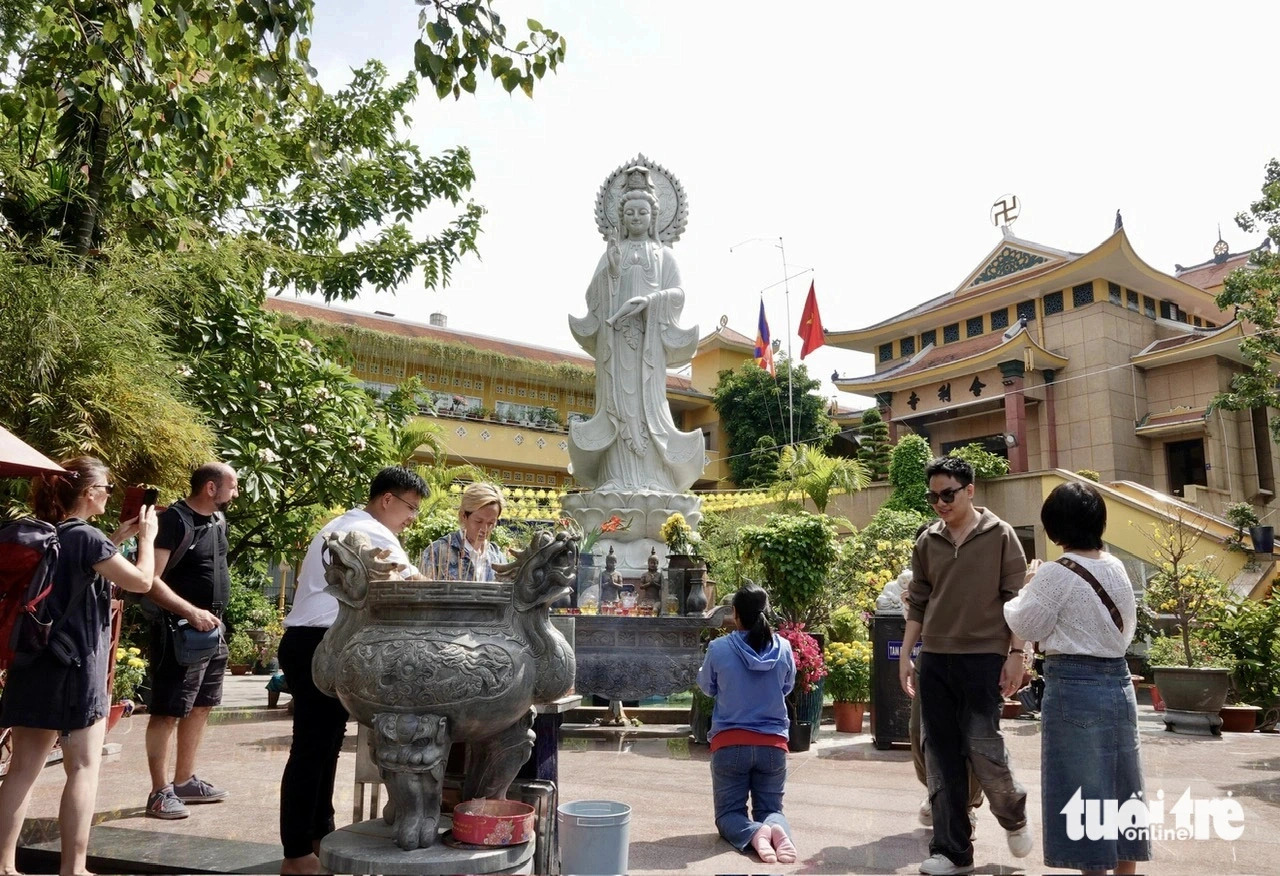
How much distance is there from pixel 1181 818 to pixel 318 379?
6093mm

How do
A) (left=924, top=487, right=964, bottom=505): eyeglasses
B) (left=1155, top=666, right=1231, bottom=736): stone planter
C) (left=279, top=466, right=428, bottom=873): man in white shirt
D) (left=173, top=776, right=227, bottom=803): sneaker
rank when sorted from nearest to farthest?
(left=279, top=466, right=428, bottom=873): man in white shirt, (left=924, top=487, right=964, bottom=505): eyeglasses, (left=173, top=776, right=227, bottom=803): sneaker, (left=1155, top=666, right=1231, bottom=736): stone planter

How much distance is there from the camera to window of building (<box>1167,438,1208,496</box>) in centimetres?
1919

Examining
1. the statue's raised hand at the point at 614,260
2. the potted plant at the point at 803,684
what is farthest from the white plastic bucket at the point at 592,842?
the statue's raised hand at the point at 614,260

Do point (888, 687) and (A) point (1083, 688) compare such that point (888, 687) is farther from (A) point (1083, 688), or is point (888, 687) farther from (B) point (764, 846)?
(A) point (1083, 688)

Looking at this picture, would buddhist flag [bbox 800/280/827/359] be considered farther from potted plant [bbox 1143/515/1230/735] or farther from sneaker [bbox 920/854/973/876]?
sneaker [bbox 920/854/973/876]

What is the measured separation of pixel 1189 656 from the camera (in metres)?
7.32

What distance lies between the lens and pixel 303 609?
2855 mm

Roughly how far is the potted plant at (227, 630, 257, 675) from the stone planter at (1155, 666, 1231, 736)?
11565 mm

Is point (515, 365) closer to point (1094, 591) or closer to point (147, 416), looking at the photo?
point (147, 416)

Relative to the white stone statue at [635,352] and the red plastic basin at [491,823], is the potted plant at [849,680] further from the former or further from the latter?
A: the red plastic basin at [491,823]

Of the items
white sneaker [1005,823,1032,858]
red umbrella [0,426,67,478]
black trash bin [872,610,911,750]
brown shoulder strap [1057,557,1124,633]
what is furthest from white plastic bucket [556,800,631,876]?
black trash bin [872,610,911,750]

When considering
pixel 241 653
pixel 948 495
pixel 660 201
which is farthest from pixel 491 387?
pixel 948 495

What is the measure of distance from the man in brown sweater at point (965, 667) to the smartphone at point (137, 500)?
264cm

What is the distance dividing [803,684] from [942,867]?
256 cm
